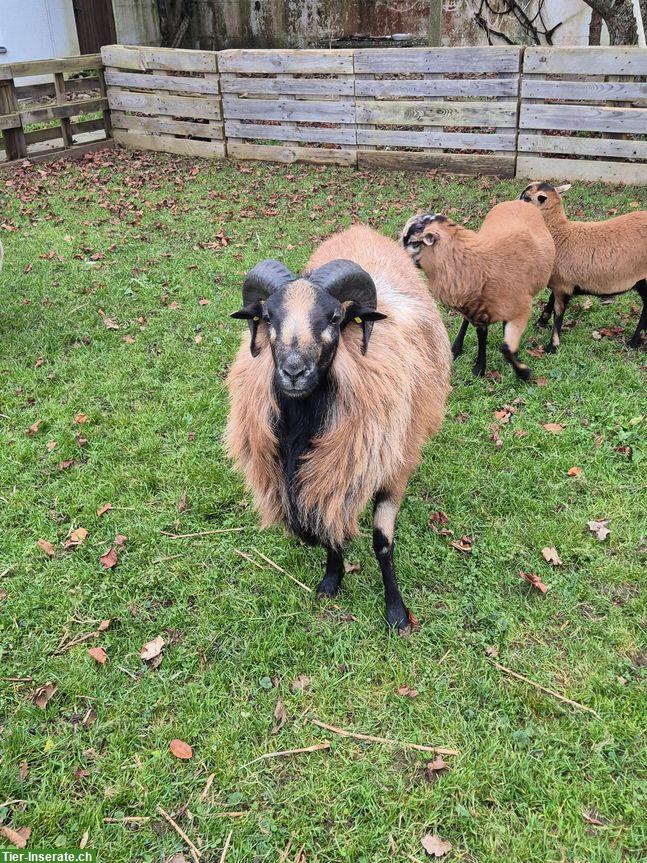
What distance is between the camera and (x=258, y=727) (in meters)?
3.02

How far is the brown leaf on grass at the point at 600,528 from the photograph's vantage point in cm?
393

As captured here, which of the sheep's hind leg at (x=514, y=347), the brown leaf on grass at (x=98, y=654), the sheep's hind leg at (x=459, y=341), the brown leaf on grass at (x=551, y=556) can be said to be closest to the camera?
the brown leaf on grass at (x=98, y=654)

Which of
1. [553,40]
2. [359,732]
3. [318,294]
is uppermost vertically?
[553,40]

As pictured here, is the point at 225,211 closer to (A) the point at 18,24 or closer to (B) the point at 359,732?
(B) the point at 359,732

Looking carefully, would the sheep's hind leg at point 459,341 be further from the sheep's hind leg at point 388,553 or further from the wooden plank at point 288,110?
the wooden plank at point 288,110

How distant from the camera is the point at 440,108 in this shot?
33.1ft

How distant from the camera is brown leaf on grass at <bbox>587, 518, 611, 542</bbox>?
12.9ft

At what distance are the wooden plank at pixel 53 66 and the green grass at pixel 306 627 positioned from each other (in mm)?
6757

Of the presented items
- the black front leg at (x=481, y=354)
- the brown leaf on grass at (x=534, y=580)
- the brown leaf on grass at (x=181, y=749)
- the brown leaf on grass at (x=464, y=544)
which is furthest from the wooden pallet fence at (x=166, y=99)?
the brown leaf on grass at (x=181, y=749)

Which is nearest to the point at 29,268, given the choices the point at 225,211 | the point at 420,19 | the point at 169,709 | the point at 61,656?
the point at 225,211

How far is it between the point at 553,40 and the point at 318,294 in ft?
49.6

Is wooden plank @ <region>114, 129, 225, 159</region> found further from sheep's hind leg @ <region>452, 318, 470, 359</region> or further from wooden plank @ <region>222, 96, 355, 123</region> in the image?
A: sheep's hind leg @ <region>452, 318, 470, 359</region>

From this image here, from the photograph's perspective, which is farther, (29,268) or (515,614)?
(29,268)

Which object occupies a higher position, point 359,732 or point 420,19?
point 420,19
